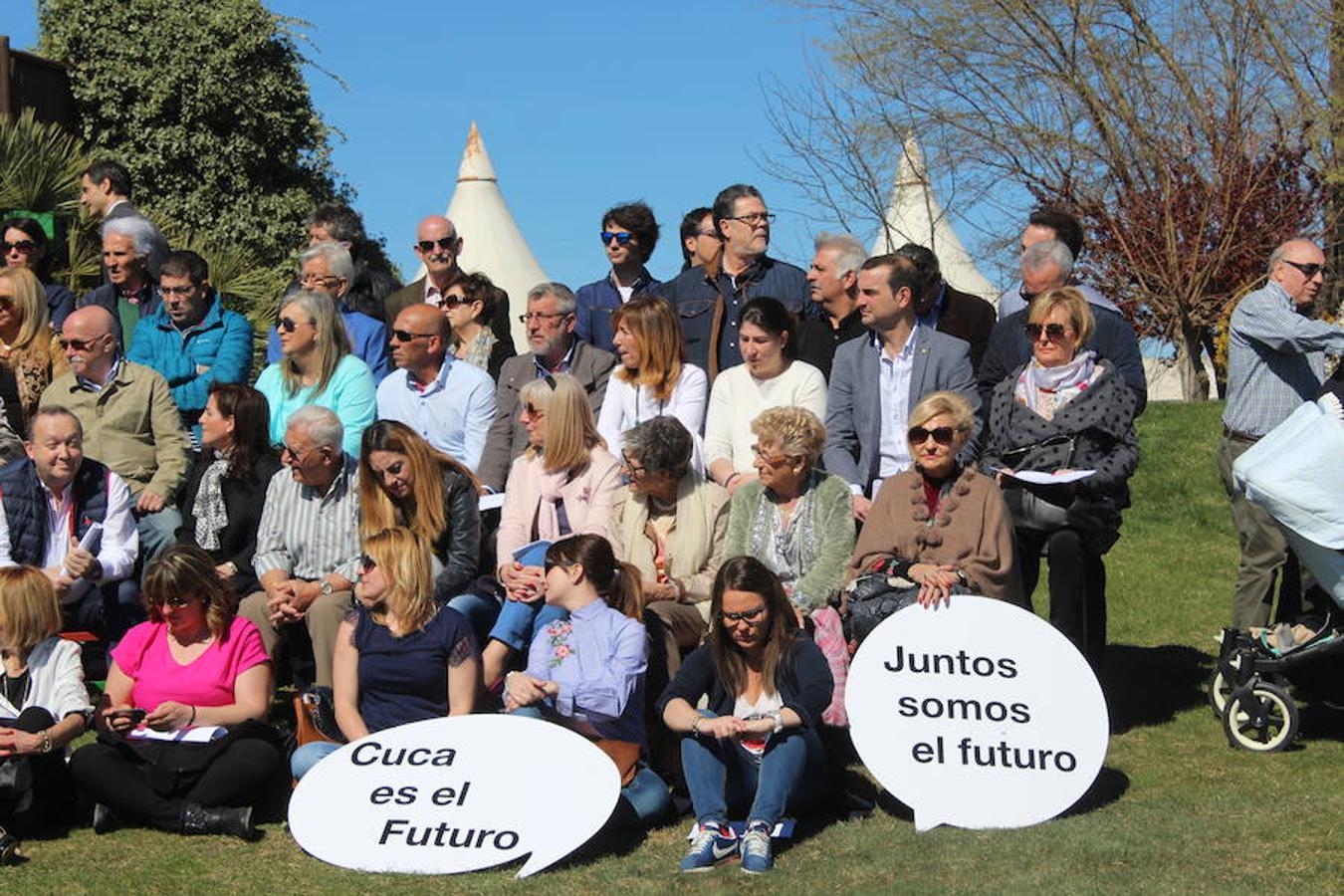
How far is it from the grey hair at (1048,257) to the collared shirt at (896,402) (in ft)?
2.36

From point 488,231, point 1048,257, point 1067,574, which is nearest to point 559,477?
point 1067,574

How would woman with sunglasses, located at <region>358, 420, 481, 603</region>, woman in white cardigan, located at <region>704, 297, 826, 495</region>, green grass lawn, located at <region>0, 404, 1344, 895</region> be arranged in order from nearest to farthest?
green grass lawn, located at <region>0, 404, 1344, 895</region> < woman with sunglasses, located at <region>358, 420, 481, 603</region> < woman in white cardigan, located at <region>704, 297, 826, 495</region>

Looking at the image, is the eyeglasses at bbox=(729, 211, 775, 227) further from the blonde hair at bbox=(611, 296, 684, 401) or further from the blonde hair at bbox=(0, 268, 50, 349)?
the blonde hair at bbox=(0, 268, 50, 349)

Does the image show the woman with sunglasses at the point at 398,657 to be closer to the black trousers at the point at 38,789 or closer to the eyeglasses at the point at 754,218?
the black trousers at the point at 38,789

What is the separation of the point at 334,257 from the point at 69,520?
226cm

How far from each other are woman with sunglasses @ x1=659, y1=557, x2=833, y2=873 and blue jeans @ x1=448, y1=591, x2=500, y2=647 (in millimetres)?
1475

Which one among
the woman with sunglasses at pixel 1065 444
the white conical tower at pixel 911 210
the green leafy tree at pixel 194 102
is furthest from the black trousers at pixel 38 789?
the green leafy tree at pixel 194 102

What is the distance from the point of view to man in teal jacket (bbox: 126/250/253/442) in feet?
31.7

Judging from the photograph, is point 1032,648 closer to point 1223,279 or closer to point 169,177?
point 1223,279

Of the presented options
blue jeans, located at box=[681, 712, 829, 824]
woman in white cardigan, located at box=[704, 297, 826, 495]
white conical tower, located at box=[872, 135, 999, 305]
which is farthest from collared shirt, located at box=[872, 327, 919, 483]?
white conical tower, located at box=[872, 135, 999, 305]

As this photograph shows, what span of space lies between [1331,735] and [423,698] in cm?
403

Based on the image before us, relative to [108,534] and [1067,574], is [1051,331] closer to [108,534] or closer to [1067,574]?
[1067,574]

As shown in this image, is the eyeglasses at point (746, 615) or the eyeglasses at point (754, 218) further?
the eyeglasses at point (754, 218)

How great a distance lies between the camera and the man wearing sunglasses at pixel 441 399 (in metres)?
9.31
